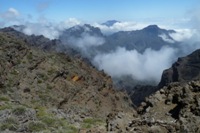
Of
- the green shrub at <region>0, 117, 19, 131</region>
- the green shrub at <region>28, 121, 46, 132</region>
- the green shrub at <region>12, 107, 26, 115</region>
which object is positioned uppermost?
the green shrub at <region>12, 107, 26, 115</region>

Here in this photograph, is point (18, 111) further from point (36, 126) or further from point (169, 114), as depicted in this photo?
point (169, 114)

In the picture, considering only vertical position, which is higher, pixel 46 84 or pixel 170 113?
pixel 170 113

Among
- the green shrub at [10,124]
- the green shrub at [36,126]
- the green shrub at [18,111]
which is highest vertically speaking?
the green shrub at [18,111]

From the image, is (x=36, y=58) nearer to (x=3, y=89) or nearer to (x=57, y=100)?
(x=57, y=100)

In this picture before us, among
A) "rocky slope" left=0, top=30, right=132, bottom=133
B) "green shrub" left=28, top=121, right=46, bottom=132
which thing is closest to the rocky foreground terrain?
"green shrub" left=28, top=121, right=46, bottom=132

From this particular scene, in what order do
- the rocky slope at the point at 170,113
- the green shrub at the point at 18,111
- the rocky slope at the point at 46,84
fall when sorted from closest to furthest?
the rocky slope at the point at 170,113, the green shrub at the point at 18,111, the rocky slope at the point at 46,84

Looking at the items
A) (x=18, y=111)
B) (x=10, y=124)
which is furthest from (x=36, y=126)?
(x=18, y=111)

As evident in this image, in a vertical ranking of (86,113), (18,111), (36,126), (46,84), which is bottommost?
(86,113)

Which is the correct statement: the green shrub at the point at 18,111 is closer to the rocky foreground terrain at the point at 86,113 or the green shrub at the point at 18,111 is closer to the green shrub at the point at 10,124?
the rocky foreground terrain at the point at 86,113

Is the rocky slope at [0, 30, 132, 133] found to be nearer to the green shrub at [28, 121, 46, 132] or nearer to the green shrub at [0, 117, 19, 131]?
the green shrub at [0, 117, 19, 131]

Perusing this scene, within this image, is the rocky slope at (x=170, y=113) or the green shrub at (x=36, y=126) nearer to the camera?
the rocky slope at (x=170, y=113)

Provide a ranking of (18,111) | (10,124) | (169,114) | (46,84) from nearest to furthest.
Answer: (169,114)
(10,124)
(18,111)
(46,84)

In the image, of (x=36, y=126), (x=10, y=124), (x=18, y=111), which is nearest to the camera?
(x=36, y=126)

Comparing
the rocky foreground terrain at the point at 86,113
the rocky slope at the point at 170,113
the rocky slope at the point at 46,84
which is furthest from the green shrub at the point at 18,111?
the rocky slope at the point at 46,84
